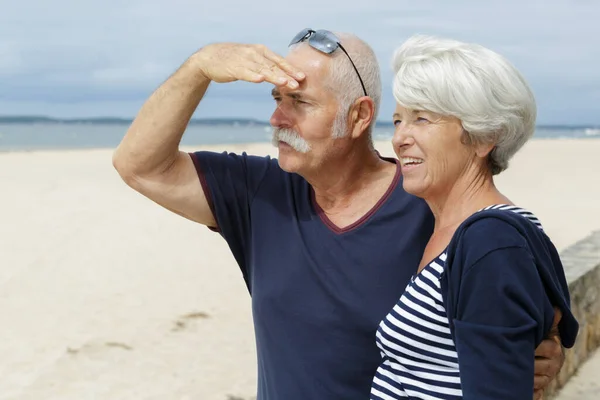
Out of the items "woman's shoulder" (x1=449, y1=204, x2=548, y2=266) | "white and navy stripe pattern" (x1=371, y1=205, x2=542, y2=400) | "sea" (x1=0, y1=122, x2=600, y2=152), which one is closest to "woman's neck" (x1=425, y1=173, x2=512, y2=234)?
"white and navy stripe pattern" (x1=371, y1=205, x2=542, y2=400)

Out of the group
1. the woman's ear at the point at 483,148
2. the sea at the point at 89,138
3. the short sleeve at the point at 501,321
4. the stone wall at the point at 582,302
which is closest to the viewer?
the short sleeve at the point at 501,321

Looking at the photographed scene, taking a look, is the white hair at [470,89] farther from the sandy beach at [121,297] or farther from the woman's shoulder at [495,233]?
the sandy beach at [121,297]

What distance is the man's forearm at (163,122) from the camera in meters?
2.69

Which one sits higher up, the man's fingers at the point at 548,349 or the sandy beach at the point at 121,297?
the man's fingers at the point at 548,349

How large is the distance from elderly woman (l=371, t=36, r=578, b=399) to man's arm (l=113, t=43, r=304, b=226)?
0.61 metres

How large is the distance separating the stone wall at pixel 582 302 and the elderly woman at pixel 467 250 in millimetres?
3150

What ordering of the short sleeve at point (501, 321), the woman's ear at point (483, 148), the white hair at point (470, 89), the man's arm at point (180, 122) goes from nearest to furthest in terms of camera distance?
1. the short sleeve at point (501, 321)
2. the white hair at point (470, 89)
3. the woman's ear at point (483, 148)
4. the man's arm at point (180, 122)

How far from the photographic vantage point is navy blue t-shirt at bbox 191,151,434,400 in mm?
2400

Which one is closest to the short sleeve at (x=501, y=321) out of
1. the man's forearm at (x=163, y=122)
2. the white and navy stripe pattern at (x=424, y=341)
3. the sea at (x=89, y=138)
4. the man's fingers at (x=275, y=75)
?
the white and navy stripe pattern at (x=424, y=341)

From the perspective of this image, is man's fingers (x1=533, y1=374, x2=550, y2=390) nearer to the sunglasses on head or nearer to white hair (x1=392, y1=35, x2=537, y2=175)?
white hair (x1=392, y1=35, x2=537, y2=175)

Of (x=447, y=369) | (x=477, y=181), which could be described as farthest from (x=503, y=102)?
(x=447, y=369)

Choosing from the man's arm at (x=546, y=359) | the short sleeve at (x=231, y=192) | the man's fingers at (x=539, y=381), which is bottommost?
the man's fingers at (x=539, y=381)

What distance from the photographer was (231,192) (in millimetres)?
2775

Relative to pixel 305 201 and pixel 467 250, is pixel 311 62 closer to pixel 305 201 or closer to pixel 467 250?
pixel 305 201
